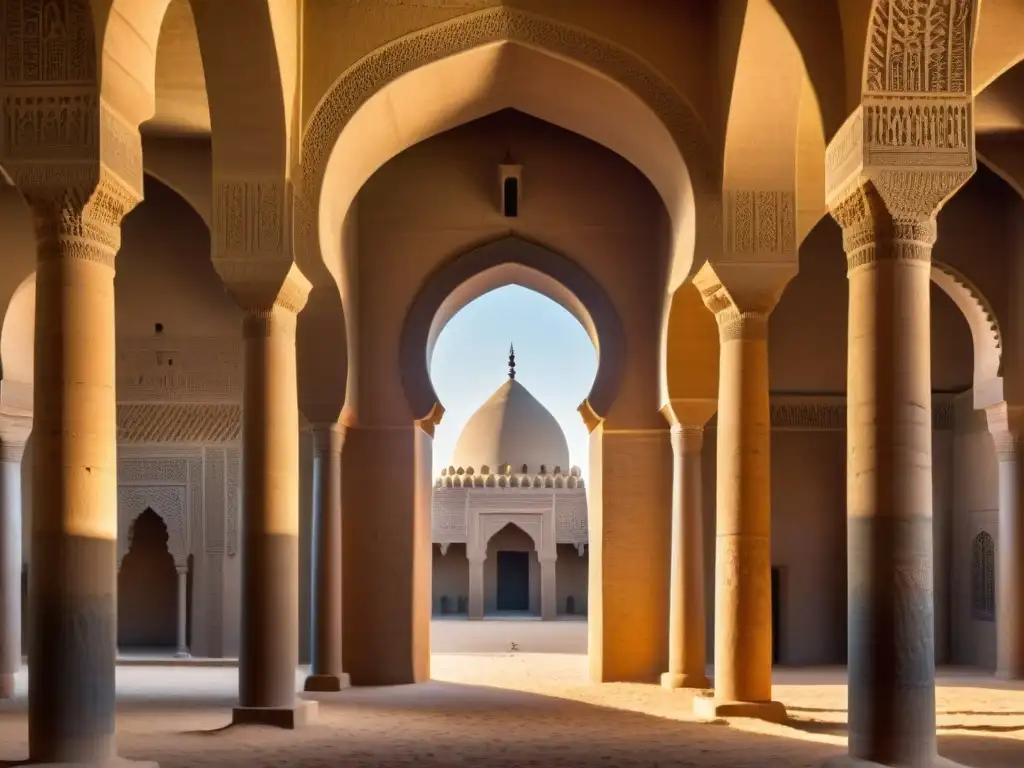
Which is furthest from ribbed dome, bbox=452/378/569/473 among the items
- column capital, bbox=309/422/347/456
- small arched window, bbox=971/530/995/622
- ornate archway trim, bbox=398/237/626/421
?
column capital, bbox=309/422/347/456

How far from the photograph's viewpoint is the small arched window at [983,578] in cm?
1599

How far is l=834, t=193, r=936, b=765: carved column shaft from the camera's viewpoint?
674cm

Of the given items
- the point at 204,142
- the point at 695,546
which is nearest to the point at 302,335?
the point at 204,142

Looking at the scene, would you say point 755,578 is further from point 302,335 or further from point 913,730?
point 302,335

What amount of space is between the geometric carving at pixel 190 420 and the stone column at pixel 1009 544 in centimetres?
943

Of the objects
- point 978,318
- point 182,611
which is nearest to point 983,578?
point 978,318

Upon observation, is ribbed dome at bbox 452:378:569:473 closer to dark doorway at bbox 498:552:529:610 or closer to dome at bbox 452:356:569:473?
dome at bbox 452:356:569:473

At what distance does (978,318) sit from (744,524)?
6716 millimetres

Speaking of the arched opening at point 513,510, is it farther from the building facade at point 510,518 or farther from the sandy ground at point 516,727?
the sandy ground at point 516,727

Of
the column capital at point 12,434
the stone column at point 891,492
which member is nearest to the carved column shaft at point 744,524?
the stone column at point 891,492

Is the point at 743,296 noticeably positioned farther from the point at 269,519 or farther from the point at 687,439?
the point at 269,519

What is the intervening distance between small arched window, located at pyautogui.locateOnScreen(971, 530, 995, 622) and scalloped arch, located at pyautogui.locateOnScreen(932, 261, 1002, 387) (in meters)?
2.21

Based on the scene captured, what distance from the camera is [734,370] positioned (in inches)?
406

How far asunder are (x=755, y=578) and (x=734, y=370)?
1.65 metres
